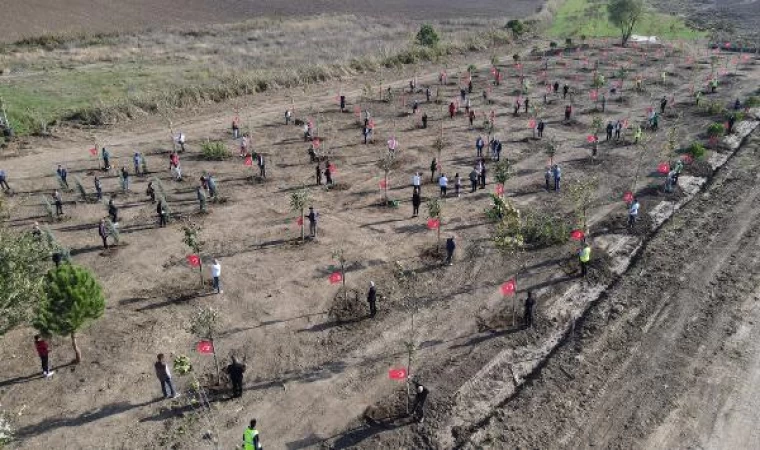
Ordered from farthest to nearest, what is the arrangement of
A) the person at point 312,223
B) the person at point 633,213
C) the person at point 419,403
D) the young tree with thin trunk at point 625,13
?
the young tree with thin trunk at point 625,13, the person at point 633,213, the person at point 312,223, the person at point 419,403

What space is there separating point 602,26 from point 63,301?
7871 cm

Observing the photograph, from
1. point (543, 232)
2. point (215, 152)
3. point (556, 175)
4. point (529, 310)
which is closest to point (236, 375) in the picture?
point (529, 310)

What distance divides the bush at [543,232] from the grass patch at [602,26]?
56.9 meters

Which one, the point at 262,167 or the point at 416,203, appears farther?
the point at 262,167

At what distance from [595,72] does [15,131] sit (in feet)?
143

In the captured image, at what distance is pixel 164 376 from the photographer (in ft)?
47.2

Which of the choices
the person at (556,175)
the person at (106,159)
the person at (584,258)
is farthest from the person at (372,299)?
the person at (106,159)

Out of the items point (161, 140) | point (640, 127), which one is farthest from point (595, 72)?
point (161, 140)

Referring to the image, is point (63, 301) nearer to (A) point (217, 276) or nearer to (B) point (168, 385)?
(B) point (168, 385)

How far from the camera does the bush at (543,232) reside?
2241 cm

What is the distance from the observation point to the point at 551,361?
16.2m

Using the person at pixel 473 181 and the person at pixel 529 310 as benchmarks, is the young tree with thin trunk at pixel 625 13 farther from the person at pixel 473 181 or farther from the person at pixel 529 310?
the person at pixel 529 310

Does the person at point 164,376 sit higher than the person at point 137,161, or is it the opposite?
the person at point 137,161

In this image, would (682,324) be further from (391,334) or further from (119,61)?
(119,61)
